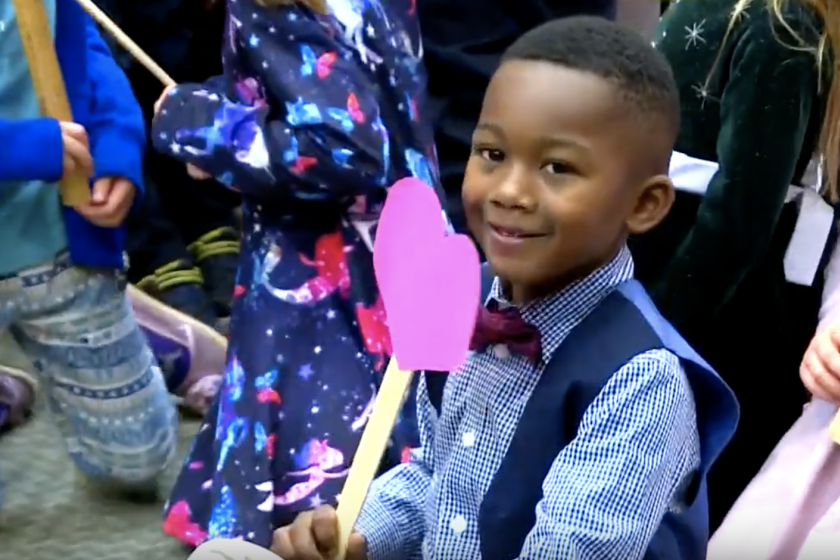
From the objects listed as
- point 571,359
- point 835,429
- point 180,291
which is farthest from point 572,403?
point 180,291

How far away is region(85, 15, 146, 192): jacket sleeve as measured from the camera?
126cm

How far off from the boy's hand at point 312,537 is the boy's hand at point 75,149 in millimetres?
550

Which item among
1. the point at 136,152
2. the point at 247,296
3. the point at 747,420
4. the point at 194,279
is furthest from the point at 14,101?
the point at 747,420

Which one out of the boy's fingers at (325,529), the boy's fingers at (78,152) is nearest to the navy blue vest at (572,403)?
the boy's fingers at (325,529)

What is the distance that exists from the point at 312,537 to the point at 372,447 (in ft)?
0.30

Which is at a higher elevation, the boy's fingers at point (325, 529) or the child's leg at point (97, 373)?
the boy's fingers at point (325, 529)

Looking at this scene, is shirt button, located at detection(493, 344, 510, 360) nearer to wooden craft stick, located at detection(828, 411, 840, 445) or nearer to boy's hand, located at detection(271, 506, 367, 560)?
boy's hand, located at detection(271, 506, 367, 560)

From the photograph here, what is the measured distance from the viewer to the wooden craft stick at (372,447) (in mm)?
643

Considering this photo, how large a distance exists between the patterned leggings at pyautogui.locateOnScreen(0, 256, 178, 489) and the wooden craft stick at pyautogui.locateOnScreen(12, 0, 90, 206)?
0.50 ft

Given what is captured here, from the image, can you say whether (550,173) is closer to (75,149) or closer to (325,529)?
(325,529)

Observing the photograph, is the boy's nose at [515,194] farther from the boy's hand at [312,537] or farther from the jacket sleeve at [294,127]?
the jacket sleeve at [294,127]

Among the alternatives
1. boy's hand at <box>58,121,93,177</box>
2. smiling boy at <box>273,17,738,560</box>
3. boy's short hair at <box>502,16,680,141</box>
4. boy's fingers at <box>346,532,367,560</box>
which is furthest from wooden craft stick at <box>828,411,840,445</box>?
boy's hand at <box>58,121,93,177</box>

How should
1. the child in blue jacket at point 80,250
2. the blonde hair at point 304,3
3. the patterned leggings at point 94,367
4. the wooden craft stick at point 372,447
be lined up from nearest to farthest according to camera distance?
the wooden craft stick at point 372,447 < the blonde hair at point 304,3 < the child in blue jacket at point 80,250 < the patterned leggings at point 94,367

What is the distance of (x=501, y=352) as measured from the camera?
2.52 feet
